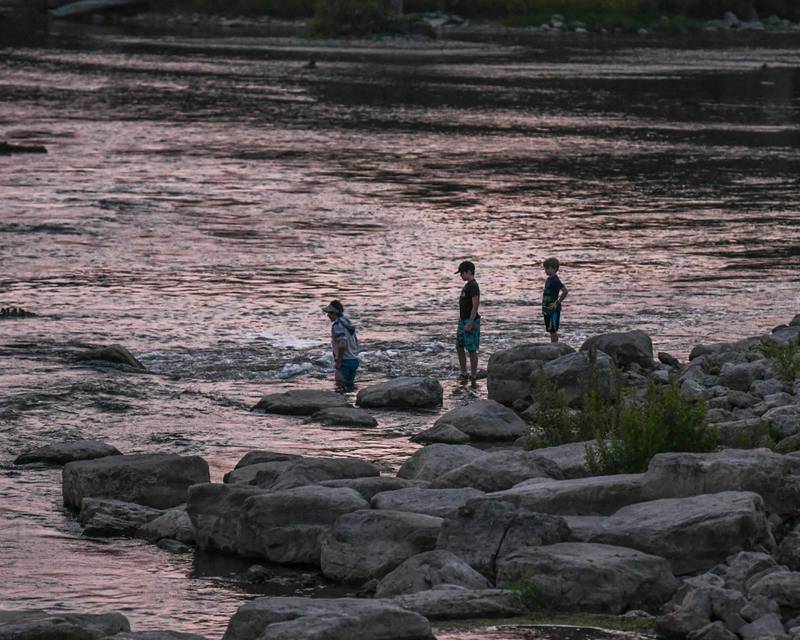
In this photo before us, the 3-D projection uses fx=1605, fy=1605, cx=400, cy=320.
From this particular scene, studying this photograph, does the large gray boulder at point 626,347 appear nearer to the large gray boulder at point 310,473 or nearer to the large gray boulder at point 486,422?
the large gray boulder at point 486,422

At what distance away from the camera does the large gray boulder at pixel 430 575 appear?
13570mm

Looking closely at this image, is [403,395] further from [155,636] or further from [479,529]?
[155,636]

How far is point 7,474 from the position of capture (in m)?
18.7

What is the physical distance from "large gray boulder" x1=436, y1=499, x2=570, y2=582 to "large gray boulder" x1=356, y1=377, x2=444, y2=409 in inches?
324

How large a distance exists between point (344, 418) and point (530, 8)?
418 feet

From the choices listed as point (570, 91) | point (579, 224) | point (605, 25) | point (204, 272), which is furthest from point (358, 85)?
point (605, 25)

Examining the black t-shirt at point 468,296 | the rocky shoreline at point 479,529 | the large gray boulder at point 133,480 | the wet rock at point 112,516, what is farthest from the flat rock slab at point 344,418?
the wet rock at point 112,516

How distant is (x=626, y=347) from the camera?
24047 mm

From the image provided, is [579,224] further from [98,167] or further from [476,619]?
[476,619]

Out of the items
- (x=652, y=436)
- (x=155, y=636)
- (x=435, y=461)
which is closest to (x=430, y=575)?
(x=155, y=636)

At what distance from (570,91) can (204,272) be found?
49.2 meters

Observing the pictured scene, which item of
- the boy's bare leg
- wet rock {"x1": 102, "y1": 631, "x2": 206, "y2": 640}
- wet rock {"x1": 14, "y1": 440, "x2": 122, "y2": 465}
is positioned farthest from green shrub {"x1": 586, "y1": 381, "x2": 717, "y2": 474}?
the boy's bare leg

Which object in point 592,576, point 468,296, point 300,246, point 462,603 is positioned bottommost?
point 300,246

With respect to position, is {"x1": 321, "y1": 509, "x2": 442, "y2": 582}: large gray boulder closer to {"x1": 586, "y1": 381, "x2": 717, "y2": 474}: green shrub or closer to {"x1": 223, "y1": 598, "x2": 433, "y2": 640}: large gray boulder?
{"x1": 223, "y1": 598, "x2": 433, "y2": 640}: large gray boulder
